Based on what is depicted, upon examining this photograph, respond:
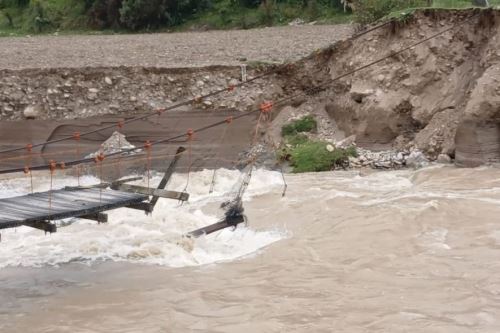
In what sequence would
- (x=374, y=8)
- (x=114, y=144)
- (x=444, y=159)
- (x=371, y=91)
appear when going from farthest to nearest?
(x=374, y=8) < (x=114, y=144) < (x=371, y=91) < (x=444, y=159)

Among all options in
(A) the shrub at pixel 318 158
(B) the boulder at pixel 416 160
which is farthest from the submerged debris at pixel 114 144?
(B) the boulder at pixel 416 160

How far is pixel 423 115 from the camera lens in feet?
39.9

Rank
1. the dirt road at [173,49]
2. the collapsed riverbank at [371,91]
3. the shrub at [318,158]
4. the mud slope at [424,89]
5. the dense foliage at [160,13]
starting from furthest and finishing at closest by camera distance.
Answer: the dense foliage at [160,13], the dirt road at [173,49], the shrub at [318,158], the collapsed riverbank at [371,91], the mud slope at [424,89]

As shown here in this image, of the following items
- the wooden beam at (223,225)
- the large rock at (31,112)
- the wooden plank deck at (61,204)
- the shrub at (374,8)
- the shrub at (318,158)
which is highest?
the shrub at (374,8)

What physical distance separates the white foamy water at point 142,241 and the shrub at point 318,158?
5.76 ft

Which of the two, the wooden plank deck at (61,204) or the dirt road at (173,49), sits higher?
the dirt road at (173,49)

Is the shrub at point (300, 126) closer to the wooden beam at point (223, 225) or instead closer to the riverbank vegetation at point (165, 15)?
the wooden beam at point (223, 225)

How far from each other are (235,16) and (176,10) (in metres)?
2.13

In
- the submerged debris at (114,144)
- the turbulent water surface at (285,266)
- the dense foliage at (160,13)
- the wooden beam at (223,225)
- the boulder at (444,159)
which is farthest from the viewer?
the dense foliage at (160,13)

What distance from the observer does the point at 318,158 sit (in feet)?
39.7

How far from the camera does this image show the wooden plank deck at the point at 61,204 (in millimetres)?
5887

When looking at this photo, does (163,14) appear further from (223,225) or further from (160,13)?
(223,225)

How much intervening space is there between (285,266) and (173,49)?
32.4 ft

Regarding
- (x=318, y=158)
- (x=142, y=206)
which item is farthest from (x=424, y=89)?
(x=142, y=206)
